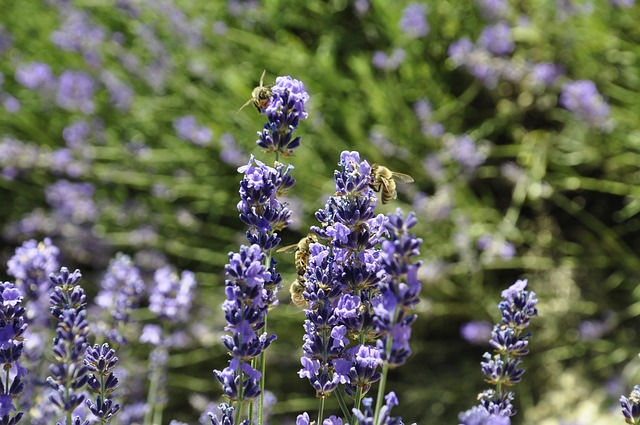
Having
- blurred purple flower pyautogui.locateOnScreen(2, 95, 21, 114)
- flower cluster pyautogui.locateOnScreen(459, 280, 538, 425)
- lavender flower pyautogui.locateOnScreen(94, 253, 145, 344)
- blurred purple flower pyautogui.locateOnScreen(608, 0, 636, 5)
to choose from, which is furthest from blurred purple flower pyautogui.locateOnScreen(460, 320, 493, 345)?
blurred purple flower pyautogui.locateOnScreen(2, 95, 21, 114)

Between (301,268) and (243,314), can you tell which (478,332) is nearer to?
(301,268)

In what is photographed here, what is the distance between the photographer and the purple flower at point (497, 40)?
3.64 metres

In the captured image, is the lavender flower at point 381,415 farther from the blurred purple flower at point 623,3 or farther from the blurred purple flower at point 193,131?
the blurred purple flower at point 193,131

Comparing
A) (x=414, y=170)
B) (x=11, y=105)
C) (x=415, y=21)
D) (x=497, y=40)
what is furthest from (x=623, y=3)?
(x=11, y=105)

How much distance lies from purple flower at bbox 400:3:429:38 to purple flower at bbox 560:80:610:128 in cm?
73

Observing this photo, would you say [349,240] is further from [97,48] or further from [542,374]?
[97,48]

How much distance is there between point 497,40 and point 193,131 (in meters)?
1.55

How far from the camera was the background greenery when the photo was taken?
3592 mm

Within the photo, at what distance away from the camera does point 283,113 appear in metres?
1.38

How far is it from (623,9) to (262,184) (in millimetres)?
2859

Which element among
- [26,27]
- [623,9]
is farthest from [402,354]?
[26,27]

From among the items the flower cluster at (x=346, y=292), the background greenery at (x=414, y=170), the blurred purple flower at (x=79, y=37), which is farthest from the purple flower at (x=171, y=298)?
the blurred purple flower at (x=79, y=37)

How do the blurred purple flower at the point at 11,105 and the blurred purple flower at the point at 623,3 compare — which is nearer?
the blurred purple flower at the point at 623,3

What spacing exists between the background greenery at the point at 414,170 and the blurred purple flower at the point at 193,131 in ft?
0.29
